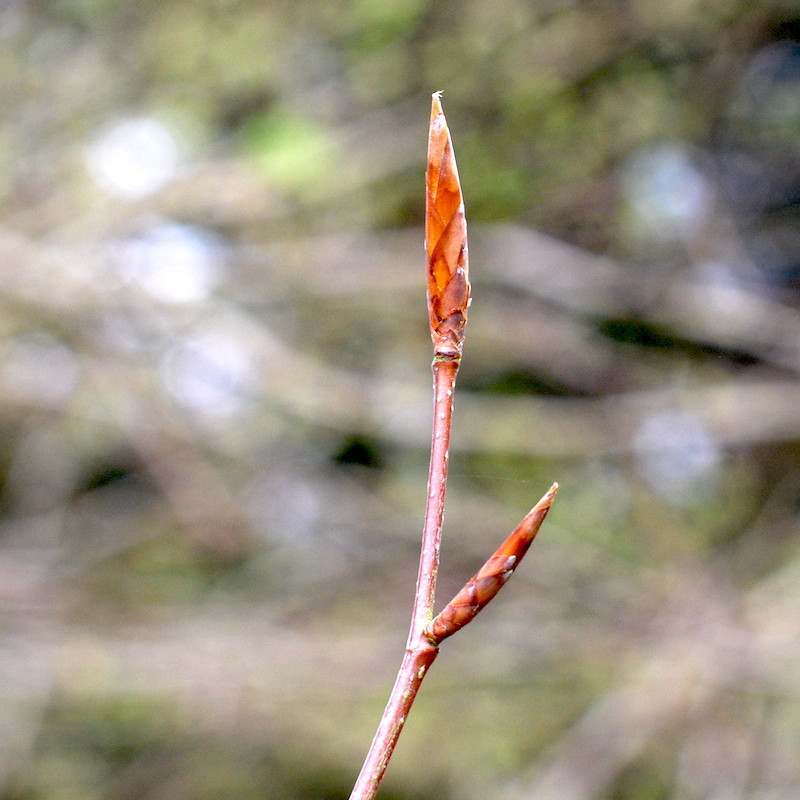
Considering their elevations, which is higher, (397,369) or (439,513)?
Result: (397,369)

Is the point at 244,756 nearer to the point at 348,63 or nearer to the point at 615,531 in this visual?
the point at 615,531

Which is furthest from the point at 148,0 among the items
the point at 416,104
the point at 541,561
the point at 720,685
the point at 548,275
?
the point at 720,685

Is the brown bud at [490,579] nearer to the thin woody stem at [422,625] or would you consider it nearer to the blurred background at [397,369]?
the thin woody stem at [422,625]

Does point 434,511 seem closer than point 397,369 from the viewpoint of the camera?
Yes

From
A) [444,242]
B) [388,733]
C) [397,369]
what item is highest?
[397,369]

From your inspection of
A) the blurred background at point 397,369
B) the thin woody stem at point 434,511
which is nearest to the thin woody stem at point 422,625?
the thin woody stem at point 434,511

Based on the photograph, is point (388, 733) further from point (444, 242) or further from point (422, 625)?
point (444, 242)

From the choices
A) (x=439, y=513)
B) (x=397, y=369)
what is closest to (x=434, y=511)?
(x=439, y=513)

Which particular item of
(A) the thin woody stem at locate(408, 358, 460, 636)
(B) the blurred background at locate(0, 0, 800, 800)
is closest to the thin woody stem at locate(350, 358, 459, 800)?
(A) the thin woody stem at locate(408, 358, 460, 636)
